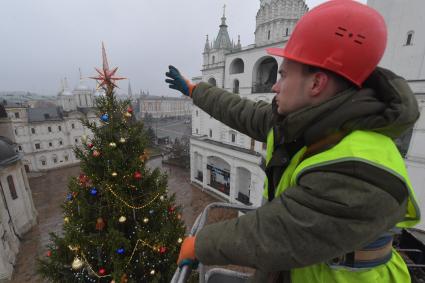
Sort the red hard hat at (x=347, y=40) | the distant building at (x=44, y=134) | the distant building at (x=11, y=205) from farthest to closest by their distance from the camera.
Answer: the distant building at (x=44, y=134), the distant building at (x=11, y=205), the red hard hat at (x=347, y=40)

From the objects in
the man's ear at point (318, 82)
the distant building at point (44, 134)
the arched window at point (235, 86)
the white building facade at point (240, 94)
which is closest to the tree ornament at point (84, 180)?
the man's ear at point (318, 82)

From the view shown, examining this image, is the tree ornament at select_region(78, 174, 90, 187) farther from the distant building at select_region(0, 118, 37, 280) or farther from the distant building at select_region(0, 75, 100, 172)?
the distant building at select_region(0, 75, 100, 172)

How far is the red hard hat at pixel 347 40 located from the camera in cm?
104

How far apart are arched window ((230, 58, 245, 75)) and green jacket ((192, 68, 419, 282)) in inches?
549

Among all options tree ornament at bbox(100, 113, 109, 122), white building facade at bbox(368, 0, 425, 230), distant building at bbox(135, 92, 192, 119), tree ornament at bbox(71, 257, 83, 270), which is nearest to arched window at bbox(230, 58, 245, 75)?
white building facade at bbox(368, 0, 425, 230)

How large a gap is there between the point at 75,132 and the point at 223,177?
66.2ft

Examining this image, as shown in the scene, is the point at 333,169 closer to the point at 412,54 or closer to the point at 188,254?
the point at 188,254

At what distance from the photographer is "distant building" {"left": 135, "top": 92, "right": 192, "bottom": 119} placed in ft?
242

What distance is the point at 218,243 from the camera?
1062 mm

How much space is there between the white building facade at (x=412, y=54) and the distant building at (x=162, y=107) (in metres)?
66.6

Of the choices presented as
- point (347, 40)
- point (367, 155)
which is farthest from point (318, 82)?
point (367, 155)

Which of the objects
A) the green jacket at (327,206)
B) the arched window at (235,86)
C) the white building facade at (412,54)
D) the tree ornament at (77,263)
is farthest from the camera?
the arched window at (235,86)

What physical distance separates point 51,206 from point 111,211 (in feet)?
47.9

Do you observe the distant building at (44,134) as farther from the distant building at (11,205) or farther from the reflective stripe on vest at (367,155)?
the reflective stripe on vest at (367,155)
